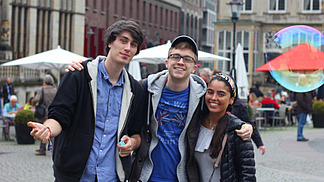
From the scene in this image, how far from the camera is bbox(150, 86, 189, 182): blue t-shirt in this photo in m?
4.59

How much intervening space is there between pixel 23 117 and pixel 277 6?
1356 inches

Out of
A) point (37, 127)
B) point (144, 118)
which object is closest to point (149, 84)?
point (144, 118)

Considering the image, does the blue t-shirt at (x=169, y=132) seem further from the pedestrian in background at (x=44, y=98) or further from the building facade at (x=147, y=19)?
the building facade at (x=147, y=19)

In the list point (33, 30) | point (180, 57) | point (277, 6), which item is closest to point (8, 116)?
point (180, 57)

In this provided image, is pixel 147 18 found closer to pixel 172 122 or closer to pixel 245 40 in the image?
pixel 245 40

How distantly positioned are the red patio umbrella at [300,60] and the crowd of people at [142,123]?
190 inches

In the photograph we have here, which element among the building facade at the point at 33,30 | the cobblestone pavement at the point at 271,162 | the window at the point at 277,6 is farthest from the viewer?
the window at the point at 277,6

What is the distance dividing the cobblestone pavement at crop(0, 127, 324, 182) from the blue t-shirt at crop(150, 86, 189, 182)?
611 cm

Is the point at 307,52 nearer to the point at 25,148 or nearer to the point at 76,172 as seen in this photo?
the point at 76,172

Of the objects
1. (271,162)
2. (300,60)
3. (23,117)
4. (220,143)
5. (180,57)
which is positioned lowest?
(271,162)

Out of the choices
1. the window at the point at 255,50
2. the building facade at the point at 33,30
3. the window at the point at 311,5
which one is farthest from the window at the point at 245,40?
the building facade at the point at 33,30

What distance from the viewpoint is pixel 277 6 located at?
47406 mm

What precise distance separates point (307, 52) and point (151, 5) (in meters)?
52.4

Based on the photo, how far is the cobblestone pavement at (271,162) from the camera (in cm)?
A: 1093
